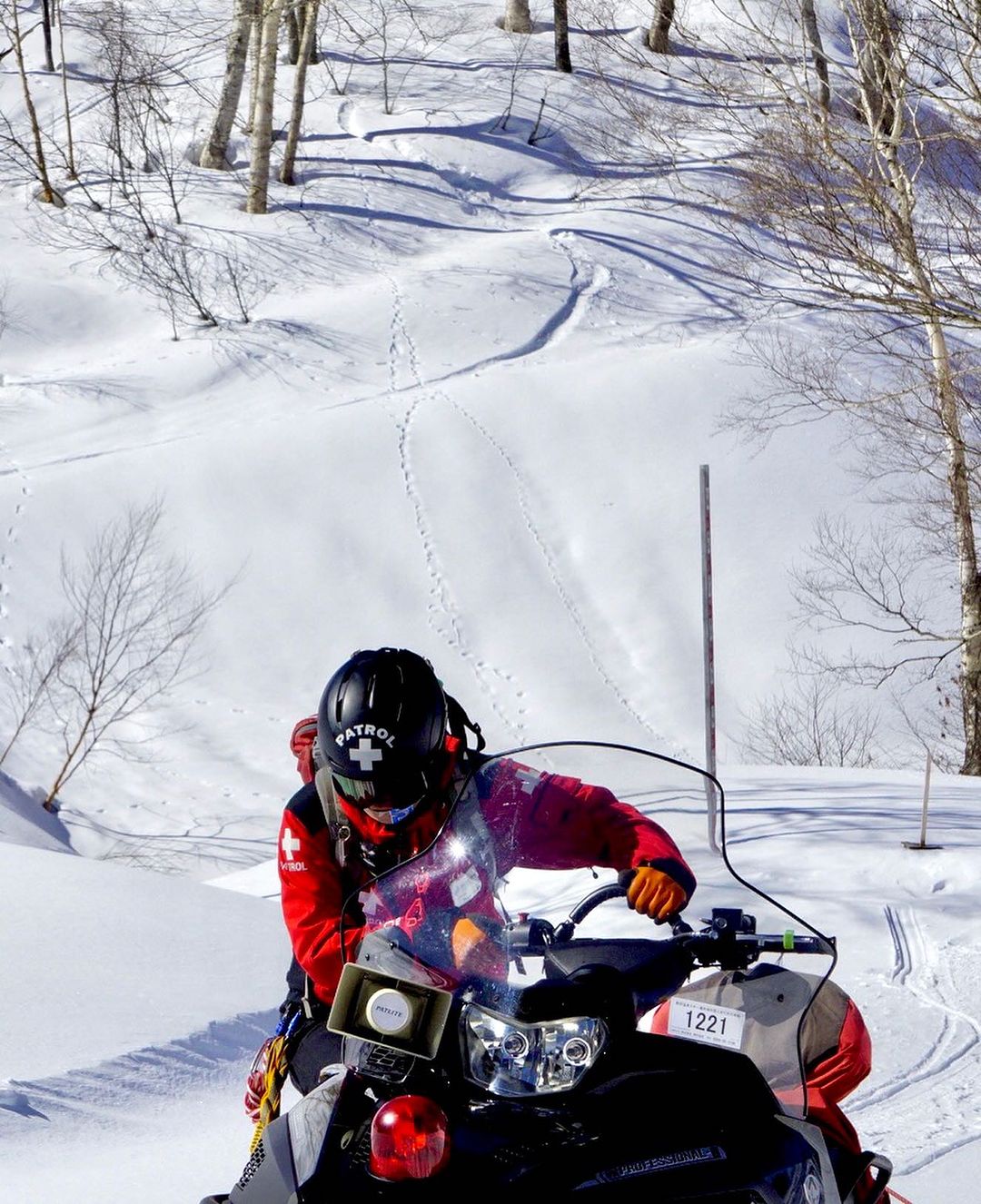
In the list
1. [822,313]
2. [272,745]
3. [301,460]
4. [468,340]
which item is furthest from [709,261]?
[272,745]

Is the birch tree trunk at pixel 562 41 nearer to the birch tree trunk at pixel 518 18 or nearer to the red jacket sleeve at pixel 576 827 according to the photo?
the birch tree trunk at pixel 518 18

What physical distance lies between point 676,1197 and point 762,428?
16.1 meters

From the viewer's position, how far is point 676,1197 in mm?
1815

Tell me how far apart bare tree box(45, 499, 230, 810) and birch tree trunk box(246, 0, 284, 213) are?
24.5 feet

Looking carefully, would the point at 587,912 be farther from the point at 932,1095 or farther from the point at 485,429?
the point at 485,429

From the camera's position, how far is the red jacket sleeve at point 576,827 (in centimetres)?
232

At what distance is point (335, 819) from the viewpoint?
2625 millimetres

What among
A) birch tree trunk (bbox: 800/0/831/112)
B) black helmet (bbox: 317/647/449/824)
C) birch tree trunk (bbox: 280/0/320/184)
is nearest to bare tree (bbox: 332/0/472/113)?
birch tree trunk (bbox: 280/0/320/184)

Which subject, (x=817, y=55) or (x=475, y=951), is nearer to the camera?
(x=475, y=951)

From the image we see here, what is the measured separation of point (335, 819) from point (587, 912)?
631 millimetres

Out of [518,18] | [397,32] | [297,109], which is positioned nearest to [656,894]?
[297,109]

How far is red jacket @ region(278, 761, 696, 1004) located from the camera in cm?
230

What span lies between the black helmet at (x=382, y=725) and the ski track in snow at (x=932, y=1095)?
1909 millimetres

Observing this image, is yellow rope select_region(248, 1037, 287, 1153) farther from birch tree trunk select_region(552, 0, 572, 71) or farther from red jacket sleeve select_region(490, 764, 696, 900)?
birch tree trunk select_region(552, 0, 572, 71)
